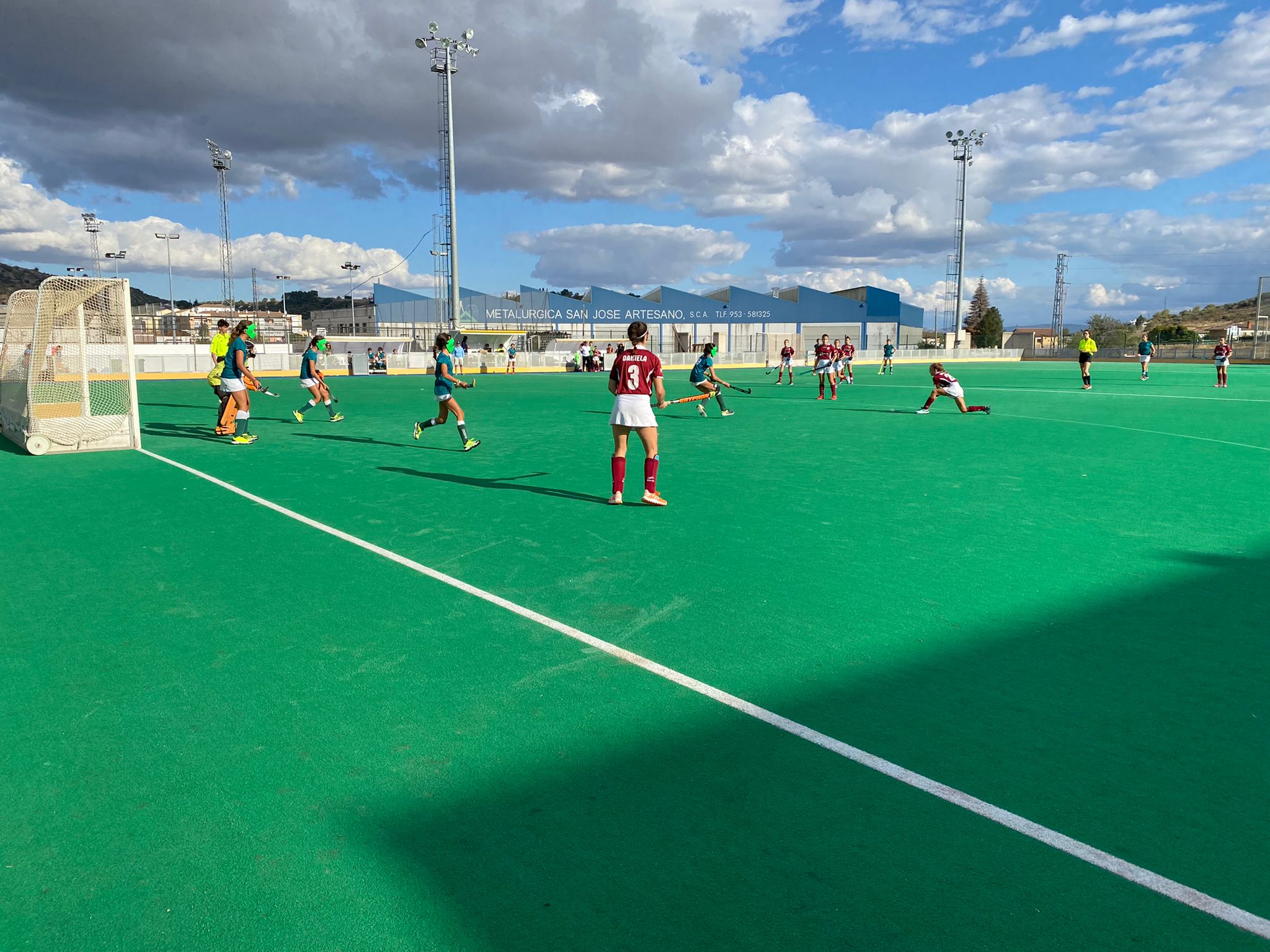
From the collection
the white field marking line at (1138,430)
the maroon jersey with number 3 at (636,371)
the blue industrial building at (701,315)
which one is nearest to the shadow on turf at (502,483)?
the maroon jersey with number 3 at (636,371)

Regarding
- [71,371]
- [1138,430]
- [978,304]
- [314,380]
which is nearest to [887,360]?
[1138,430]

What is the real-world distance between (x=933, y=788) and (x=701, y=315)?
6718 cm

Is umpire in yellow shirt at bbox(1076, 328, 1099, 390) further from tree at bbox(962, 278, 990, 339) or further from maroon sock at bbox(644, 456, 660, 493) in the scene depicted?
tree at bbox(962, 278, 990, 339)

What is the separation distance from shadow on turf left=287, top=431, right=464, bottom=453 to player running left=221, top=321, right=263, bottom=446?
45.0 inches

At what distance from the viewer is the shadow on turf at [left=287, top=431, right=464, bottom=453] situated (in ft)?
45.5

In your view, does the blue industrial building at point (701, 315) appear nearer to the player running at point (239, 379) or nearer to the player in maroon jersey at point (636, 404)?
the player running at point (239, 379)

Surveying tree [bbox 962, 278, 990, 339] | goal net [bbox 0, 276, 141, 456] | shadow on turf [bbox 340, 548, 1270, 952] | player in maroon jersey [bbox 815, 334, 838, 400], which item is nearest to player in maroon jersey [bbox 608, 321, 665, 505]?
shadow on turf [bbox 340, 548, 1270, 952]

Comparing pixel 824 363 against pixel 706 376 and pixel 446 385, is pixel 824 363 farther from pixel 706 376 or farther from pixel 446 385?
pixel 446 385

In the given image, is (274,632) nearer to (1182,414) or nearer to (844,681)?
(844,681)

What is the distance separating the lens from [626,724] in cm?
396

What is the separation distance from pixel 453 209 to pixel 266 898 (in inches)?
1579

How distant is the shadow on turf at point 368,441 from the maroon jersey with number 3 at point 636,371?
5.46 meters

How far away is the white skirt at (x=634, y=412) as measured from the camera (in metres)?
8.85

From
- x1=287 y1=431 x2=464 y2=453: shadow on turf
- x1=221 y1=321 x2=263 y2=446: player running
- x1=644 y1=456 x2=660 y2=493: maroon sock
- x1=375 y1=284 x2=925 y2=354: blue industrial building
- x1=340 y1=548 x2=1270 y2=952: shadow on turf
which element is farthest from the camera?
x1=375 y1=284 x2=925 y2=354: blue industrial building
